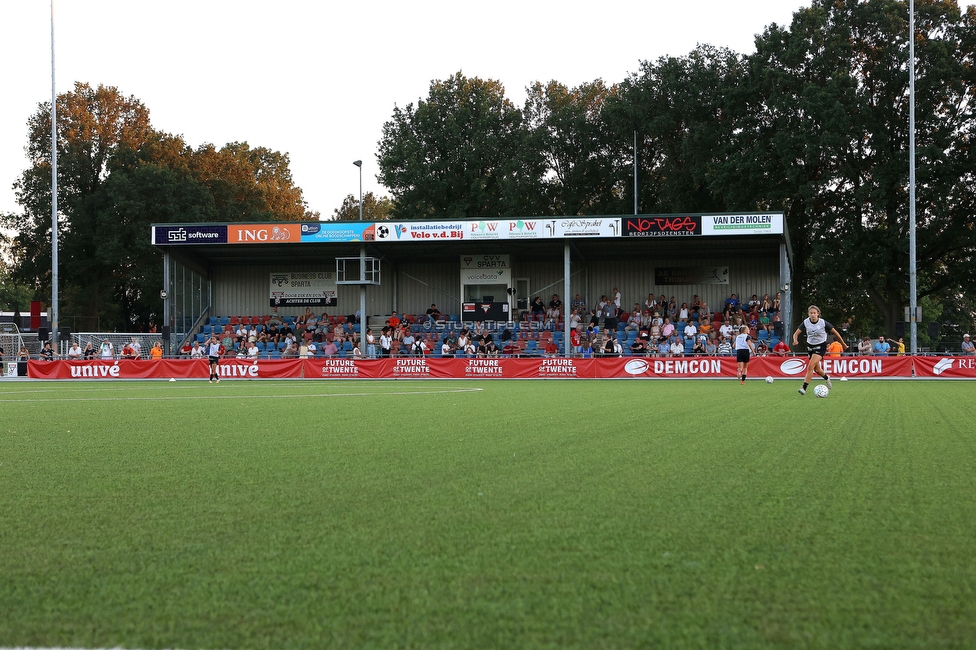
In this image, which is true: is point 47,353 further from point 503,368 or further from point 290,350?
point 503,368

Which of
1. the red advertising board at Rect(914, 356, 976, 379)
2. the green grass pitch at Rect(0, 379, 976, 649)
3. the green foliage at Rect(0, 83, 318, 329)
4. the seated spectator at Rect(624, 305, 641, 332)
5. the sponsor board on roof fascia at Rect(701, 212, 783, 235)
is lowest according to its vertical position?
the red advertising board at Rect(914, 356, 976, 379)

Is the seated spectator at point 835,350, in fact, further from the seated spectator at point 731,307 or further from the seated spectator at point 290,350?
the seated spectator at point 290,350

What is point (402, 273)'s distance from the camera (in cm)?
4481

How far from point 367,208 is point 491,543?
2863 inches

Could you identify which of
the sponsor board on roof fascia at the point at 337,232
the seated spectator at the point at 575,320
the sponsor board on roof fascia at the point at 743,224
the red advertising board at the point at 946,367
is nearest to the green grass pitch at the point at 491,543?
the red advertising board at the point at 946,367

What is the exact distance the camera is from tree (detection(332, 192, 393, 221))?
74.4 metres

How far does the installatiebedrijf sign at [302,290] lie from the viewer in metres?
44.8

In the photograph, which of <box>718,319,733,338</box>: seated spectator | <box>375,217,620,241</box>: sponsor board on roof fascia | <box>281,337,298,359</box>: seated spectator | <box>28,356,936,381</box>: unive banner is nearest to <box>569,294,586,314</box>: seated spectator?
<box>375,217,620,241</box>: sponsor board on roof fascia

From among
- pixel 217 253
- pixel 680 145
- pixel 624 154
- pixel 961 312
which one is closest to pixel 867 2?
pixel 680 145

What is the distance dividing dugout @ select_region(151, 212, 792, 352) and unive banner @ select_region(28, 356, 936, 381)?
5548 mm

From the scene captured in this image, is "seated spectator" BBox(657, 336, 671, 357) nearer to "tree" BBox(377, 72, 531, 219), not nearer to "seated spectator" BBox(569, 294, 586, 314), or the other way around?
"seated spectator" BBox(569, 294, 586, 314)

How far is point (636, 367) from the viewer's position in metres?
31.0

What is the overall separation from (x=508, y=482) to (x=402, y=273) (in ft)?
128

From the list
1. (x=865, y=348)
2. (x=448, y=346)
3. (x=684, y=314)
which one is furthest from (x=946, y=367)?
(x=448, y=346)
